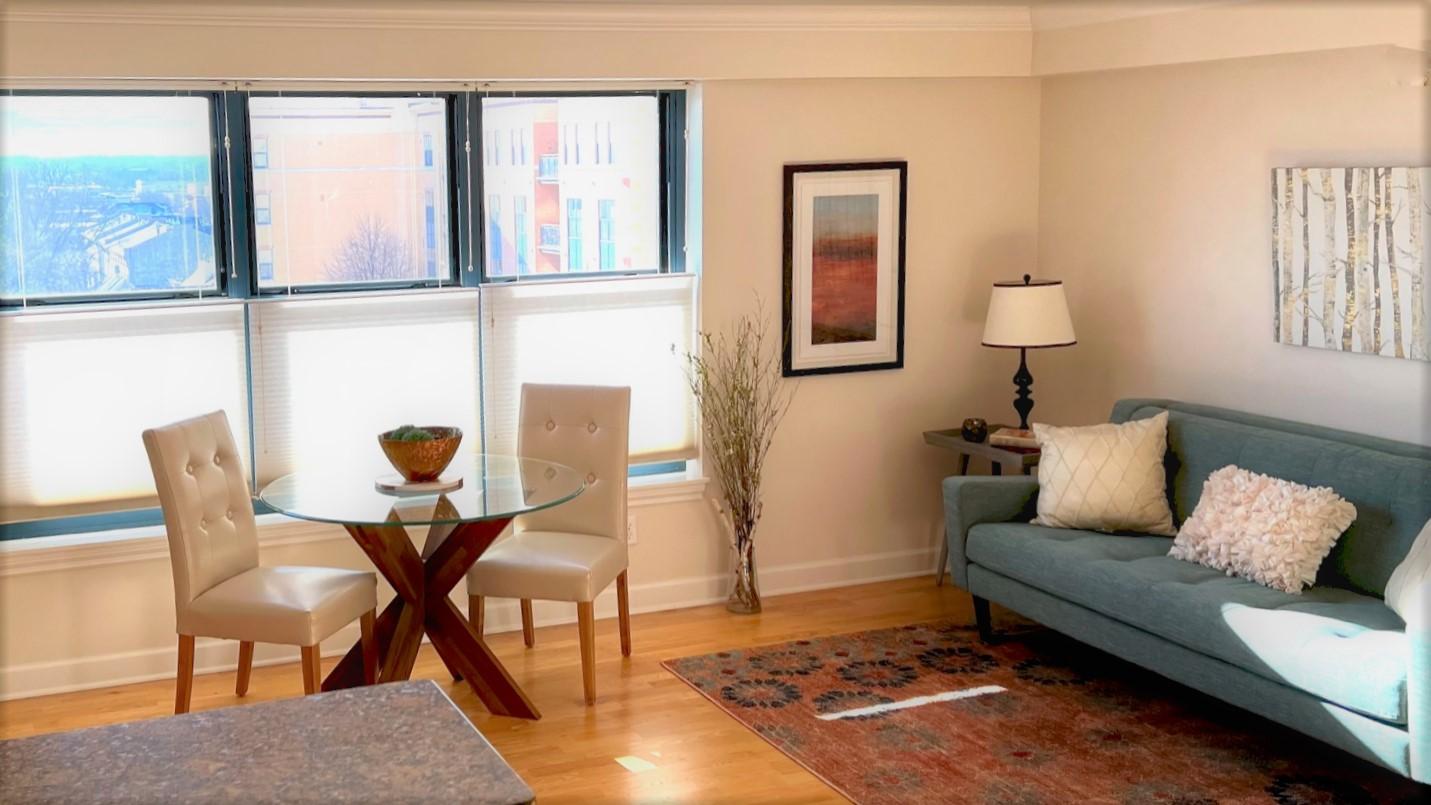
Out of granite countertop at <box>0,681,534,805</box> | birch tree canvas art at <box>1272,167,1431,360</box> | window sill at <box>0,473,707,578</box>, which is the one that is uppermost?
birch tree canvas art at <box>1272,167,1431,360</box>

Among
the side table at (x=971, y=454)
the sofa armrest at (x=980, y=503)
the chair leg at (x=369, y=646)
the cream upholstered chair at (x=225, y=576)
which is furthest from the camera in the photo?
the side table at (x=971, y=454)

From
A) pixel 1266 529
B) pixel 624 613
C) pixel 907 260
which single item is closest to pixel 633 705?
pixel 624 613

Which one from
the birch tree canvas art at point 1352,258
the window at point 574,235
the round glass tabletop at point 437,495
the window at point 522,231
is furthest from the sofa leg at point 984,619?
Result: the window at point 522,231

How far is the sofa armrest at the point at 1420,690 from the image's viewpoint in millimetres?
3410

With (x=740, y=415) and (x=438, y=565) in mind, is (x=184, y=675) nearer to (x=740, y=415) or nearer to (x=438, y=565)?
(x=438, y=565)

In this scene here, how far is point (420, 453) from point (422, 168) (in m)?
1.33

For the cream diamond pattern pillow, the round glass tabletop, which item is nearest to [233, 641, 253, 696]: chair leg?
the round glass tabletop

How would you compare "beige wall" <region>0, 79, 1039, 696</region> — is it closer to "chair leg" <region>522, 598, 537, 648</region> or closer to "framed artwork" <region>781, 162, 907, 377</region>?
"framed artwork" <region>781, 162, 907, 377</region>

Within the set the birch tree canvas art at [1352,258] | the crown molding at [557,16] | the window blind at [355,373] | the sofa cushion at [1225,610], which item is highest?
the crown molding at [557,16]

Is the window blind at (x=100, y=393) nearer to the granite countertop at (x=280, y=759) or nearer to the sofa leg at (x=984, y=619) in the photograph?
the sofa leg at (x=984, y=619)

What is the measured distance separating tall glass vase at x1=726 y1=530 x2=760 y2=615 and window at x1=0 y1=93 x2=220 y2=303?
7.09 feet

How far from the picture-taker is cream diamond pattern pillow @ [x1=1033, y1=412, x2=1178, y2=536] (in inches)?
193

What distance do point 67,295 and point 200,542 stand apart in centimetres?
109

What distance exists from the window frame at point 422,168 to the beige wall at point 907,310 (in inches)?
33.6
